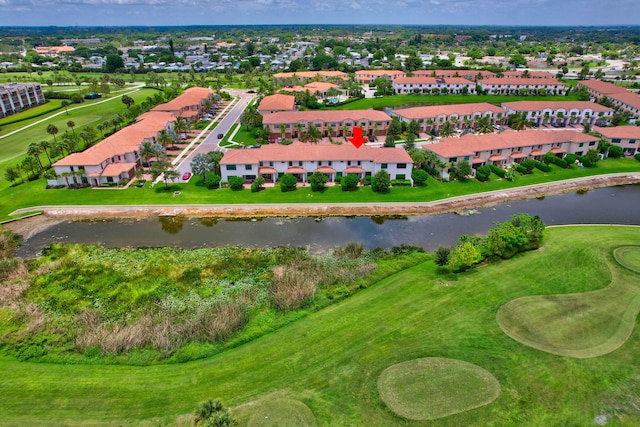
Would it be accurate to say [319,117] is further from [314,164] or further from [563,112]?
[563,112]

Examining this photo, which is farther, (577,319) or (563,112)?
(563,112)

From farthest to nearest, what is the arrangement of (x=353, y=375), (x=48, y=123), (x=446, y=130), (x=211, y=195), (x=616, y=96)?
(x=616, y=96), (x=48, y=123), (x=446, y=130), (x=211, y=195), (x=353, y=375)

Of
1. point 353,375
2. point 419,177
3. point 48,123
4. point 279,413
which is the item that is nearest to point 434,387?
point 353,375

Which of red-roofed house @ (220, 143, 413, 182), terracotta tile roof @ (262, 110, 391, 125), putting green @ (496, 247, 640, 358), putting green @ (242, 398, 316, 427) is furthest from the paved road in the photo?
putting green @ (496, 247, 640, 358)

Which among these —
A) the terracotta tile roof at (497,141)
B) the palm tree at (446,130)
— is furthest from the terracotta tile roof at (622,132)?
the palm tree at (446,130)

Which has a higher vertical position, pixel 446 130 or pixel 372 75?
pixel 372 75
